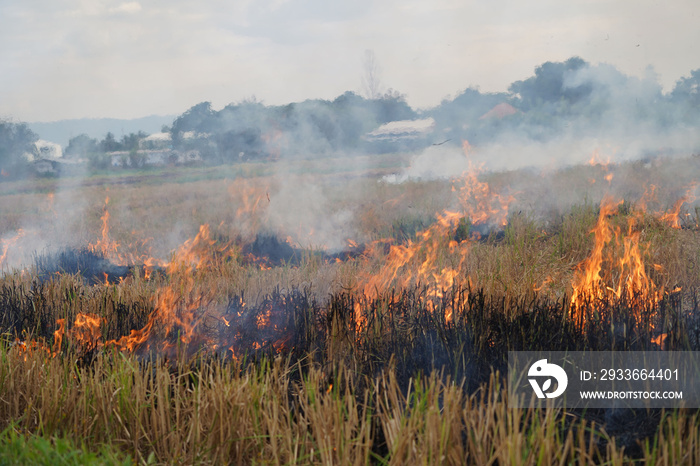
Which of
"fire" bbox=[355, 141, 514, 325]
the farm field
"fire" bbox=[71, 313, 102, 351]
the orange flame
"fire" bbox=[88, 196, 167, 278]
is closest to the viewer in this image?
the farm field

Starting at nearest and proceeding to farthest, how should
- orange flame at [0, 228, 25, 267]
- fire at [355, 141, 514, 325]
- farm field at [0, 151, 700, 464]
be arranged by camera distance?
farm field at [0, 151, 700, 464] → fire at [355, 141, 514, 325] → orange flame at [0, 228, 25, 267]

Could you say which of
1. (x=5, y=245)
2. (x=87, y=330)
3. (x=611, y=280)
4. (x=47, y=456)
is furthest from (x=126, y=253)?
(x=47, y=456)

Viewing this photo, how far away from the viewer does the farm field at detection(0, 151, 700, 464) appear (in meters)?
2.98

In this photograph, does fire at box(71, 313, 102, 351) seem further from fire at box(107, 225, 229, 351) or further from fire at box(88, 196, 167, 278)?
fire at box(88, 196, 167, 278)

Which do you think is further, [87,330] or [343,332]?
Answer: [87,330]

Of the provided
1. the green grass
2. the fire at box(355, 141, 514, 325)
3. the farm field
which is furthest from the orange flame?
the green grass

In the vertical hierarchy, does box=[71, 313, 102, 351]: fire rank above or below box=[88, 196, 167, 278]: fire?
below

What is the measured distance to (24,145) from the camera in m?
24.3

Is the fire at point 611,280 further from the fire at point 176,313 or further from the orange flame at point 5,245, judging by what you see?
the orange flame at point 5,245

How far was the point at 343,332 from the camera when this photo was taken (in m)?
4.47

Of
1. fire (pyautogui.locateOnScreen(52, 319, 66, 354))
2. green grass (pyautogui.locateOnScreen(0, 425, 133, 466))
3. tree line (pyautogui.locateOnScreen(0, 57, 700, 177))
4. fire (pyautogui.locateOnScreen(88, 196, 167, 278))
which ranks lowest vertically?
green grass (pyautogui.locateOnScreen(0, 425, 133, 466))

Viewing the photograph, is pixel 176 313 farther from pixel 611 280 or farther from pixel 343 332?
pixel 611 280

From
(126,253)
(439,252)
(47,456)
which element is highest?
(439,252)

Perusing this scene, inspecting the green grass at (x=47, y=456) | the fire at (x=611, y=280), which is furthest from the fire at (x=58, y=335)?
the fire at (x=611, y=280)
